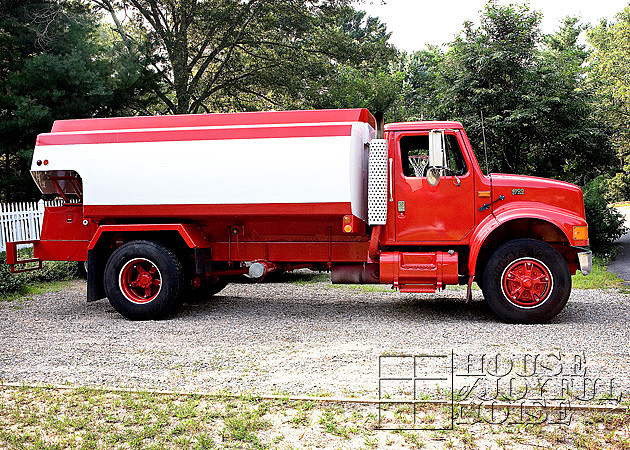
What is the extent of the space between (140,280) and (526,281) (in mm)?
5273

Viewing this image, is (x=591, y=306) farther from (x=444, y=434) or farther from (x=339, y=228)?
(x=444, y=434)

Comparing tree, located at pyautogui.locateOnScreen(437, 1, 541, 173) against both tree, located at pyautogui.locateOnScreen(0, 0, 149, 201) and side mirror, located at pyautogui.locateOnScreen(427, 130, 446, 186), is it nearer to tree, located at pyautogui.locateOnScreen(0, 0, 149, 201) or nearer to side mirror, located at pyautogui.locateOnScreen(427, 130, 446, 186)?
tree, located at pyautogui.locateOnScreen(0, 0, 149, 201)

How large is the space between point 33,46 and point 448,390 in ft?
50.0

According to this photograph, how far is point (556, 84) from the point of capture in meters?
18.3

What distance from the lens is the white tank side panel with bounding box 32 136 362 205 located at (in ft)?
28.1

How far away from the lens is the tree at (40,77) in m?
15.9

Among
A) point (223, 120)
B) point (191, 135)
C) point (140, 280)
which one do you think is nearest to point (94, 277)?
point (140, 280)

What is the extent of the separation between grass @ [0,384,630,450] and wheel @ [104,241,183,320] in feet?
12.3

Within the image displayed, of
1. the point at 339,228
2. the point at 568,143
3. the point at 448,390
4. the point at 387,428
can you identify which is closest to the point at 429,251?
the point at 339,228

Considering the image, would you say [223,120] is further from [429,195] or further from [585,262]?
[585,262]

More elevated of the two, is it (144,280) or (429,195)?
(429,195)

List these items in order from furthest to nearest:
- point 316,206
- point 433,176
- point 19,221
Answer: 1. point 19,221
2. point 316,206
3. point 433,176

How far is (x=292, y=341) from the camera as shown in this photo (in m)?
7.70

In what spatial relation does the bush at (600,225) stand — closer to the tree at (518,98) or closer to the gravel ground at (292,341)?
the tree at (518,98)
